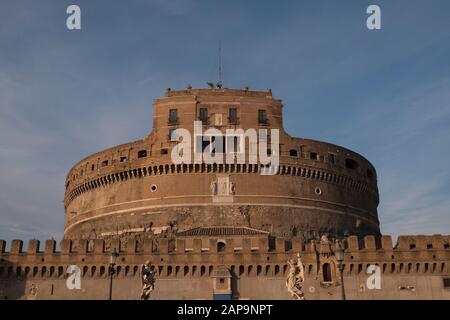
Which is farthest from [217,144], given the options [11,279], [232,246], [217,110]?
[11,279]

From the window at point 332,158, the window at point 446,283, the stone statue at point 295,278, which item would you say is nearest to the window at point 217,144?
the window at point 332,158

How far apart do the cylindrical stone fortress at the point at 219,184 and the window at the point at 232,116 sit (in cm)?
8

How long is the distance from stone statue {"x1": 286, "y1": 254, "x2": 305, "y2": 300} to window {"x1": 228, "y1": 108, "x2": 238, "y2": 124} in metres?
14.3

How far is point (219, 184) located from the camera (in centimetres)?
3875

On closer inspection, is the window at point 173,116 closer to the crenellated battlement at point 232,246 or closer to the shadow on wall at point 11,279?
the crenellated battlement at point 232,246

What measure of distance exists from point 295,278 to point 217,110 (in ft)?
53.4

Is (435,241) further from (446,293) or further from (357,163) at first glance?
(357,163)

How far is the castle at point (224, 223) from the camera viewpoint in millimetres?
29125

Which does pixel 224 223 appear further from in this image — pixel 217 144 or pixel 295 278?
pixel 295 278

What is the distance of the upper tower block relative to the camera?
40.1 meters

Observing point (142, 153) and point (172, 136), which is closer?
point (172, 136)
